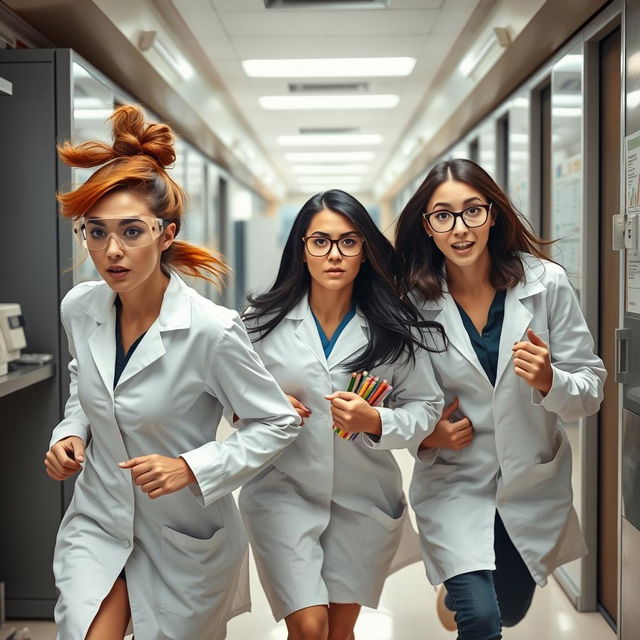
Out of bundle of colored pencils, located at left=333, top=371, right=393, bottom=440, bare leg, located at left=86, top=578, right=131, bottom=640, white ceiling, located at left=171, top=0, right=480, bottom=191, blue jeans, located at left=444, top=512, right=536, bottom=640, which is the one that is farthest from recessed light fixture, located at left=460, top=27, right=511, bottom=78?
bare leg, located at left=86, top=578, right=131, bottom=640

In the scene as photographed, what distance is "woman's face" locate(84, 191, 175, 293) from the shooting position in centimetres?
184

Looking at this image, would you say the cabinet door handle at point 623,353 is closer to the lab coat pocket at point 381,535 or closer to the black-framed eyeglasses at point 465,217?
the black-framed eyeglasses at point 465,217

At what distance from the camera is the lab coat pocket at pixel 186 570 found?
1876mm

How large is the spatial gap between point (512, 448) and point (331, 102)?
4714 millimetres

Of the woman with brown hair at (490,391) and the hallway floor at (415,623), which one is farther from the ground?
the woman with brown hair at (490,391)

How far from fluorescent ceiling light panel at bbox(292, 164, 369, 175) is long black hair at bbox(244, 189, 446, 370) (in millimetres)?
8729

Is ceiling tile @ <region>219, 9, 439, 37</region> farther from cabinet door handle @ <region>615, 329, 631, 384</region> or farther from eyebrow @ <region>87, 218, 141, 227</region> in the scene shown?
eyebrow @ <region>87, 218, 141, 227</region>

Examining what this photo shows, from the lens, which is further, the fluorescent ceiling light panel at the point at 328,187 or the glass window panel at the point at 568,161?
the fluorescent ceiling light panel at the point at 328,187

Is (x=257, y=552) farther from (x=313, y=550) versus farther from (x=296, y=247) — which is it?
(x=296, y=247)

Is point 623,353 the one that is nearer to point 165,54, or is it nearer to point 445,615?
point 445,615

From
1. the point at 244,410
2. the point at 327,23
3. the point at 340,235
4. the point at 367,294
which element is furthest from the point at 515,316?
the point at 327,23

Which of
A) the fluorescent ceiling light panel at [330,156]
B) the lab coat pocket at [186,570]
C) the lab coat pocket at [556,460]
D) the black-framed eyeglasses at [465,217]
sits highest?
the fluorescent ceiling light panel at [330,156]

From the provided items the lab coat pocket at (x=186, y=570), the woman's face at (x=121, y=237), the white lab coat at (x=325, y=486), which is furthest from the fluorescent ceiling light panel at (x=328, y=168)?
the lab coat pocket at (x=186, y=570)

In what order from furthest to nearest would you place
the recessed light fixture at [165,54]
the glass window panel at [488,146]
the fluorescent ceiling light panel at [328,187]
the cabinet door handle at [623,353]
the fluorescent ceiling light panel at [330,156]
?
the fluorescent ceiling light panel at [328,187] → the fluorescent ceiling light panel at [330,156] → the glass window panel at [488,146] → the recessed light fixture at [165,54] → the cabinet door handle at [623,353]
